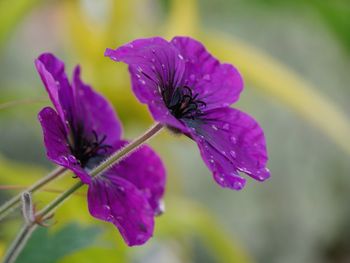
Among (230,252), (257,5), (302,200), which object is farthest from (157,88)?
(257,5)

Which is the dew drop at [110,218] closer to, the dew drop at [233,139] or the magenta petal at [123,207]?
the magenta petal at [123,207]

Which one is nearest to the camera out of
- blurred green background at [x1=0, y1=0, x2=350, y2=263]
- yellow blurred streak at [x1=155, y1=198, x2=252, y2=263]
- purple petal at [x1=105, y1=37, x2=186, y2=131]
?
purple petal at [x1=105, y1=37, x2=186, y2=131]

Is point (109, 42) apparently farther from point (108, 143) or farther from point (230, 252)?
point (108, 143)

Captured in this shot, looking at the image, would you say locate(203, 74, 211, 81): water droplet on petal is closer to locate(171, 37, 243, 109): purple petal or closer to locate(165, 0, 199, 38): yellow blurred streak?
locate(171, 37, 243, 109): purple petal

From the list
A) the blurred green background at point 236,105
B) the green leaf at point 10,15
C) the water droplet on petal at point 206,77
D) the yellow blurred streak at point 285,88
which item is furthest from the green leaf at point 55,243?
the yellow blurred streak at point 285,88

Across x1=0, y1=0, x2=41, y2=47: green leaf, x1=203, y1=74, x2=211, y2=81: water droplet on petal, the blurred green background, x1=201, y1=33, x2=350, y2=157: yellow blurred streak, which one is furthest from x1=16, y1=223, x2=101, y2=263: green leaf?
x1=201, y1=33, x2=350, y2=157: yellow blurred streak

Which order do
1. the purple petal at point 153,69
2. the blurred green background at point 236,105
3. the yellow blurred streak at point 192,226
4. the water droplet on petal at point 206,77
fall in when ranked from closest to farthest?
the purple petal at point 153,69 → the water droplet on petal at point 206,77 → the yellow blurred streak at point 192,226 → the blurred green background at point 236,105

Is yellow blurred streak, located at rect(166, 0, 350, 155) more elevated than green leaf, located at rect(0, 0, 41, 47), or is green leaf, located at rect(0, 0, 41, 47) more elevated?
yellow blurred streak, located at rect(166, 0, 350, 155)
